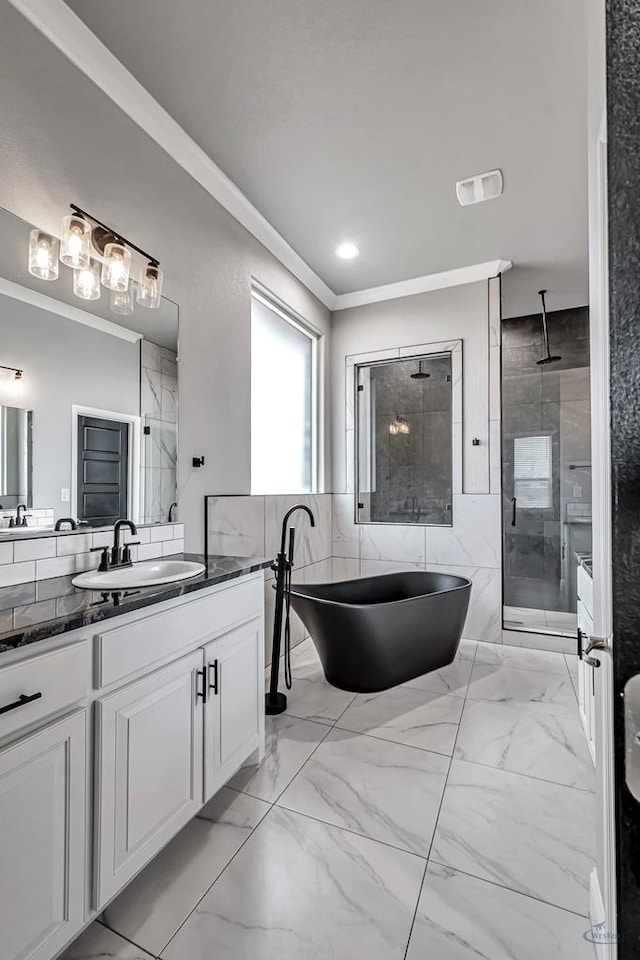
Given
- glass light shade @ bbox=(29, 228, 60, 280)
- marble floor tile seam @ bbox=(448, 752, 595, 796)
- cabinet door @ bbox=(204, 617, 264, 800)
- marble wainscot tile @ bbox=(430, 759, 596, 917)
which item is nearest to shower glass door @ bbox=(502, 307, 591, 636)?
marble floor tile seam @ bbox=(448, 752, 595, 796)

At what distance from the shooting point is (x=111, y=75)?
1773mm

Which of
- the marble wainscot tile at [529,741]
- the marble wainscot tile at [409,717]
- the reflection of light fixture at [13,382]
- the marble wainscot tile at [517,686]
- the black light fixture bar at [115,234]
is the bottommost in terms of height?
the marble wainscot tile at [517,686]

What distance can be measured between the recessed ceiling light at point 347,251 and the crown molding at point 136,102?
18.2 inches

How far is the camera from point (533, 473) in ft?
13.6

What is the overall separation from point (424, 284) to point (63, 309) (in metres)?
2.86

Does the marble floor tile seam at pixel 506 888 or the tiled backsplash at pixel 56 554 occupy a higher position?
the tiled backsplash at pixel 56 554

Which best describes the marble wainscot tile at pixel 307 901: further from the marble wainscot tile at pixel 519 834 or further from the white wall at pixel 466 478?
the white wall at pixel 466 478

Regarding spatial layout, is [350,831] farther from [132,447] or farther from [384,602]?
[384,602]

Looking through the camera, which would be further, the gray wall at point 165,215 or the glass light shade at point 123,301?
the glass light shade at point 123,301

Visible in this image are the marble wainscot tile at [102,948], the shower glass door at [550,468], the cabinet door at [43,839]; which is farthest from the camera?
the shower glass door at [550,468]

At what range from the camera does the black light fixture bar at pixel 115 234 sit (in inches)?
66.7

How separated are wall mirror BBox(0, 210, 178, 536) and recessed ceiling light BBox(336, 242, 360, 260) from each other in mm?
1565

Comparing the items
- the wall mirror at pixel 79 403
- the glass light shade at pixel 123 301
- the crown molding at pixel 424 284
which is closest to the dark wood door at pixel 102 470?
the wall mirror at pixel 79 403

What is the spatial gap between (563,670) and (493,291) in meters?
2.76
